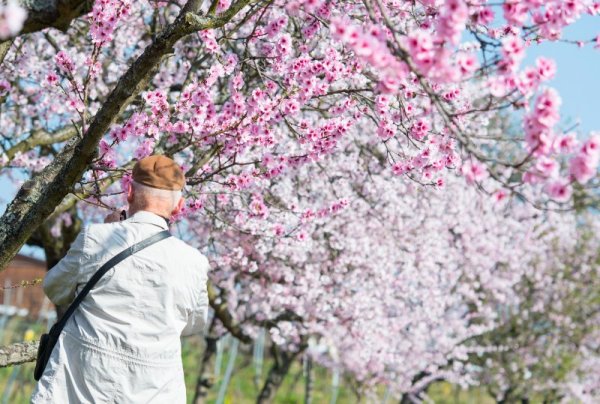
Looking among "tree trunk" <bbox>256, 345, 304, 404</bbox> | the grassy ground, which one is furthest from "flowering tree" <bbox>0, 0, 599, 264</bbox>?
the grassy ground

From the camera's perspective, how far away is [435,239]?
13281 millimetres

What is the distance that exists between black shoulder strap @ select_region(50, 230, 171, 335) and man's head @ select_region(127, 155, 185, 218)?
0.16 m

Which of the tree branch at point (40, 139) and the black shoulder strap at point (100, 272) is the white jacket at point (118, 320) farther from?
the tree branch at point (40, 139)

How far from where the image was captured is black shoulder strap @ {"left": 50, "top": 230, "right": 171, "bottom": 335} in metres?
3.48

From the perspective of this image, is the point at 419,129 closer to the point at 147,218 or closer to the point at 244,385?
the point at 147,218

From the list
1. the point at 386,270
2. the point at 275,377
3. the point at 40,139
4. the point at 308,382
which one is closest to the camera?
the point at 40,139

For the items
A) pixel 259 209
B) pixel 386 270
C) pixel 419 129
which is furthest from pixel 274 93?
pixel 386 270

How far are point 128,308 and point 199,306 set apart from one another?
41 cm

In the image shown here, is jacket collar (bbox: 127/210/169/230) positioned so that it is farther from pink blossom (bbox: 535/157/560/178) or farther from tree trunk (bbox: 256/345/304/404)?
tree trunk (bbox: 256/345/304/404)

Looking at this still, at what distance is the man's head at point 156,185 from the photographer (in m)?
3.63

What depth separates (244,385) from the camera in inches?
834

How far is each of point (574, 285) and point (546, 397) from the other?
2.55 m

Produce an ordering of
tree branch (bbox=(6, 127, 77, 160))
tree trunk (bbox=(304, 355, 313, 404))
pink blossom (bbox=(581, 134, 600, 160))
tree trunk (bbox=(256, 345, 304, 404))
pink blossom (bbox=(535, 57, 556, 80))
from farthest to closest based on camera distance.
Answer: tree trunk (bbox=(304, 355, 313, 404)), tree trunk (bbox=(256, 345, 304, 404)), tree branch (bbox=(6, 127, 77, 160)), pink blossom (bbox=(535, 57, 556, 80)), pink blossom (bbox=(581, 134, 600, 160))

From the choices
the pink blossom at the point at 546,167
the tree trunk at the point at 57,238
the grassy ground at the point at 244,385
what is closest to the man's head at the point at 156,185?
the pink blossom at the point at 546,167
